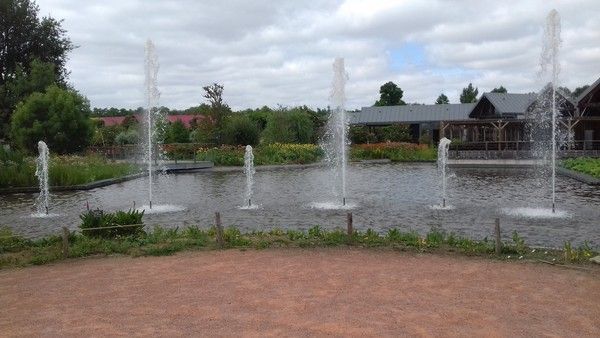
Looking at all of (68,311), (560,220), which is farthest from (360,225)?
(68,311)

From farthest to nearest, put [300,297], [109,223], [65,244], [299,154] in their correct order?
[299,154] < [109,223] < [65,244] < [300,297]

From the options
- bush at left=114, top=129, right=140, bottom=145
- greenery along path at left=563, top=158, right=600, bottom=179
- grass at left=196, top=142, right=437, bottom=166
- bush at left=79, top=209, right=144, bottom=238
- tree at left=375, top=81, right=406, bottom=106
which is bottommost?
bush at left=79, top=209, right=144, bottom=238

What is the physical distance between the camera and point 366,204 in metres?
17.2

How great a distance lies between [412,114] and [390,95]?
73.9 ft

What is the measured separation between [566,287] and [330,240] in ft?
14.6

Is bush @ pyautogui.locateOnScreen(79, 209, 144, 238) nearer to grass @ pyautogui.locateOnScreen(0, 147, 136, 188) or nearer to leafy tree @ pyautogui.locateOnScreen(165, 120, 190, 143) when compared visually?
grass @ pyautogui.locateOnScreen(0, 147, 136, 188)

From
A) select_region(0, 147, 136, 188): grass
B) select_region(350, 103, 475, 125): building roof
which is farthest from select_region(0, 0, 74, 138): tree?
select_region(350, 103, 475, 125): building roof

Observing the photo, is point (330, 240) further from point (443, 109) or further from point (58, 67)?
point (443, 109)

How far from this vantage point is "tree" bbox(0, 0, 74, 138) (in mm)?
42125

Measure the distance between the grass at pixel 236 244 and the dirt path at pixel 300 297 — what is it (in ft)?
1.64

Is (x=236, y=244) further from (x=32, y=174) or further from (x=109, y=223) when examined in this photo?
(x=32, y=174)

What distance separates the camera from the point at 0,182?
2231 cm

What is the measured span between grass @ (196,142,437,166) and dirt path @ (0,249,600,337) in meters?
26.5

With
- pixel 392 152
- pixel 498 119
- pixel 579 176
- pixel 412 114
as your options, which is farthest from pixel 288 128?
pixel 579 176
